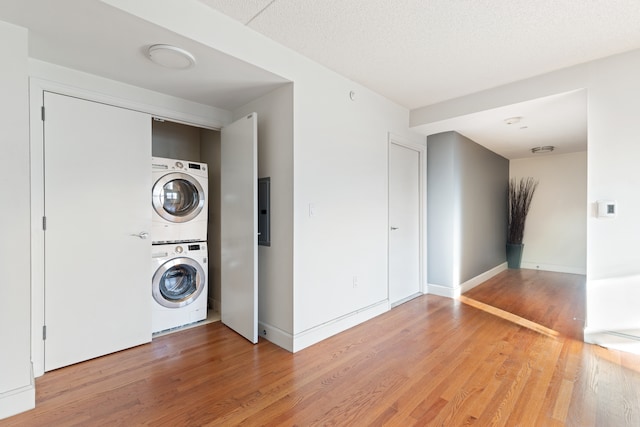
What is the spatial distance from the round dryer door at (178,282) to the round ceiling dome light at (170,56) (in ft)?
5.76

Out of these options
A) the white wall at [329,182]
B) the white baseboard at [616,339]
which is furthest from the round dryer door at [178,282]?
the white baseboard at [616,339]

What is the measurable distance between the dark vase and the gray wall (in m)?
1.45

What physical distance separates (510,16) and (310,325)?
271 centimetres

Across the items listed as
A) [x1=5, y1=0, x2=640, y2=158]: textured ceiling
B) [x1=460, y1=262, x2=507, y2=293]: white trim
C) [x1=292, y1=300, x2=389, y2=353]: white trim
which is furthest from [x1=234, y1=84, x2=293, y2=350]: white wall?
[x1=460, y1=262, x2=507, y2=293]: white trim

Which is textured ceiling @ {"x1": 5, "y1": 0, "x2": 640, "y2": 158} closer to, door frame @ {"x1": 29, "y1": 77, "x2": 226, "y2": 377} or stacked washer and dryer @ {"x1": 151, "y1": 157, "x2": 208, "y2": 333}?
door frame @ {"x1": 29, "y1": 77, "x2": 226, "y2": 377}

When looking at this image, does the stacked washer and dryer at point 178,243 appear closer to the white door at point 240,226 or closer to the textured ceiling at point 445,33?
the white door at point 240,226

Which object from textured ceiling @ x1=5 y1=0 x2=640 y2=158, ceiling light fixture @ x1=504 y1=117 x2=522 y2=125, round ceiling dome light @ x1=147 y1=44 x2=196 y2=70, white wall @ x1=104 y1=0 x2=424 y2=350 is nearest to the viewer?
textured ceiling @ x1=5 y1=0 x2=640 y2=158

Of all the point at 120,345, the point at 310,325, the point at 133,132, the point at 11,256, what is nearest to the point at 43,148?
the point at 133,132

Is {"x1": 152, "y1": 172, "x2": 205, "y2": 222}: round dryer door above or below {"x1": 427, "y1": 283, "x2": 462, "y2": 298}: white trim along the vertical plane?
above

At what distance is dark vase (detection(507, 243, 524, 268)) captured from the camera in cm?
571

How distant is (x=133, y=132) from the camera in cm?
254

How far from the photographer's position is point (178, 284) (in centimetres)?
309

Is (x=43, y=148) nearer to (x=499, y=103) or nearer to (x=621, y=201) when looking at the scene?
(x=499, y=103)

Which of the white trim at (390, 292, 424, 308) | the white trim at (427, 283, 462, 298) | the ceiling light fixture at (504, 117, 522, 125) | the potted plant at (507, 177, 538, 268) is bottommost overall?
the white trim at (390, 292, 424, 308)
